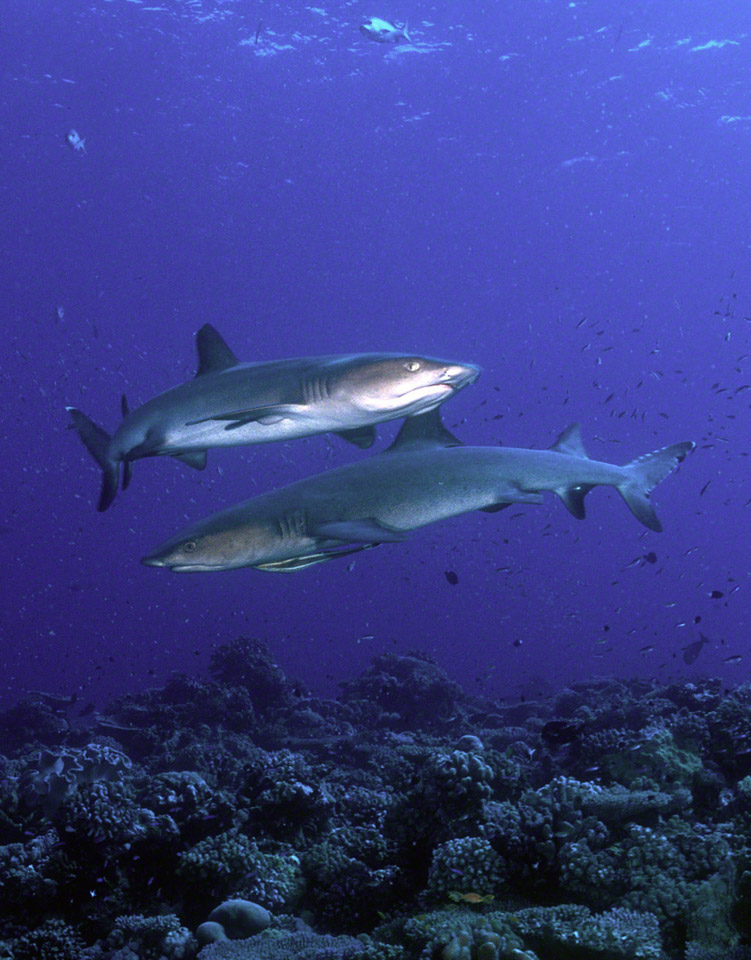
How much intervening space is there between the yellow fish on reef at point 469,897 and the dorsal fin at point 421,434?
9.98ft

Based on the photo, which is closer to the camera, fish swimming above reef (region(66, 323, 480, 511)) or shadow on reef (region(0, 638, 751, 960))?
shadow on reef (region(0, 638, 751, 960))

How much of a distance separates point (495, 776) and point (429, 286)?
72.9 meters

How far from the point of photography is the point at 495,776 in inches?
244

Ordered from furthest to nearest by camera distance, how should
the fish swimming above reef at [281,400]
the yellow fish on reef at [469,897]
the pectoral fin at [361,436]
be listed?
1. the pectoral fin at [361,436]
2. the fish swimming above reef at [281,400]
3. the yellow fish on reef at [469,897]

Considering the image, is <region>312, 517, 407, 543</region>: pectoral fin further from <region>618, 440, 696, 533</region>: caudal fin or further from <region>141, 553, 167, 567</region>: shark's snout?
<region>618, 440, 696, 533</region>: caudal fin

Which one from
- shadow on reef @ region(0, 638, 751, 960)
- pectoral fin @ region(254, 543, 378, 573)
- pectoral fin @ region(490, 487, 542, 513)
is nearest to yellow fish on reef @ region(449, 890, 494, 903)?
shadow on reef @ region(0, 638, 751, 960)

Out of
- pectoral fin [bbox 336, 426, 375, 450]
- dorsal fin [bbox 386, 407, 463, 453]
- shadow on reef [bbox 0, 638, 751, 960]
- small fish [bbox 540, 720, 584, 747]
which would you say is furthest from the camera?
small fish [bbox 540, 720, 584, 747]

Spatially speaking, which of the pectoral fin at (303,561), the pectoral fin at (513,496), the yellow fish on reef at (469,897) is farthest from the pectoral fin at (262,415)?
the yellow fish on reef at (469,897)

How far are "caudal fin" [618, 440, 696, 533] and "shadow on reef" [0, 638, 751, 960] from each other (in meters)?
2.13

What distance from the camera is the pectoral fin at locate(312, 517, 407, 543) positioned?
3969 millimetres

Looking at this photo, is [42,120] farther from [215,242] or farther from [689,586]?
[689,586]

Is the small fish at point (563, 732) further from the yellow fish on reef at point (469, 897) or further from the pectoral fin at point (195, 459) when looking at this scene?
the pectoral fin at point (195, 459)

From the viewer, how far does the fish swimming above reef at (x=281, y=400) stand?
4.20 metres

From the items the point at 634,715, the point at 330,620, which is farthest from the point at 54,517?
the point at 634,715
